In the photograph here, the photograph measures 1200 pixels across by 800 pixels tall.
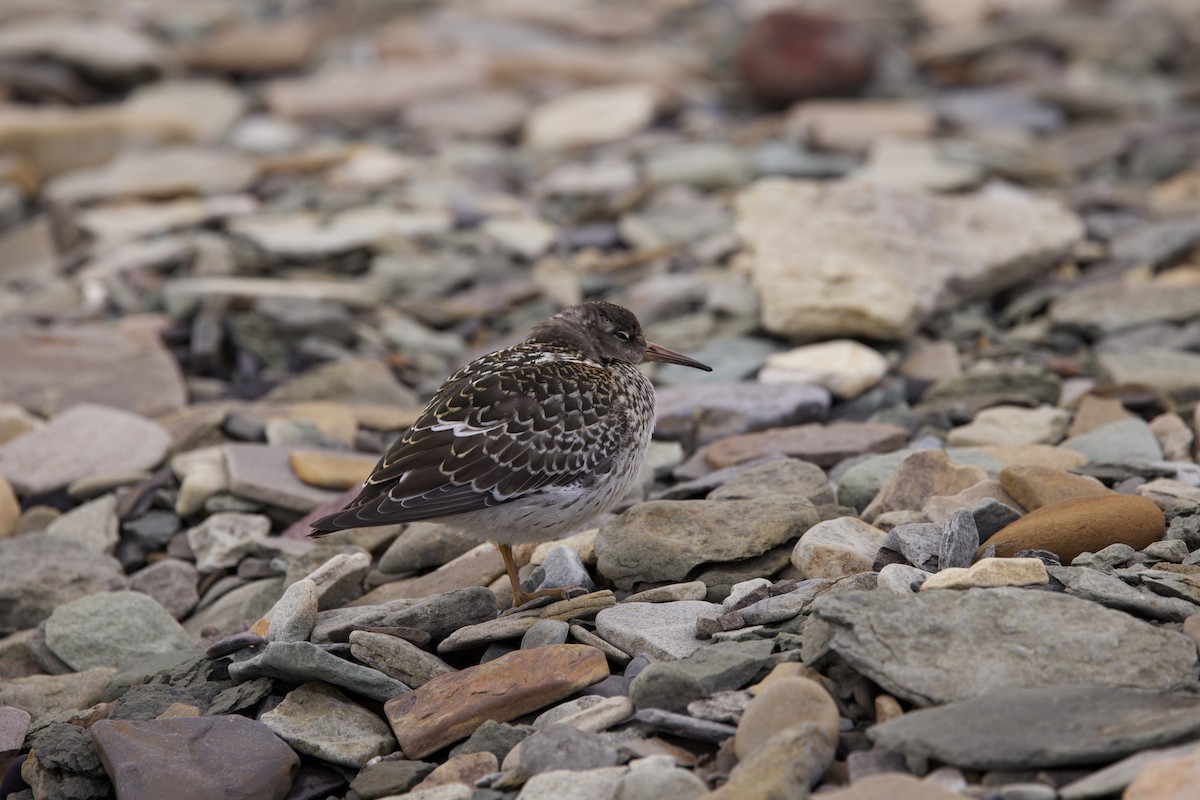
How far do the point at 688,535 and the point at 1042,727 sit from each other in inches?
103

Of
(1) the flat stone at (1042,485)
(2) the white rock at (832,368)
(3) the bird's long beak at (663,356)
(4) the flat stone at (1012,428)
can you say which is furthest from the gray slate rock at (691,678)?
(2) the white rock at (832,368)

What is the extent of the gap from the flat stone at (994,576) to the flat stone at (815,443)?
277 cm

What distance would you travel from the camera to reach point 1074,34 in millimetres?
21062

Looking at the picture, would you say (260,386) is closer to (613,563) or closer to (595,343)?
(595,343)

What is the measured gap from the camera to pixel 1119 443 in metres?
8.56

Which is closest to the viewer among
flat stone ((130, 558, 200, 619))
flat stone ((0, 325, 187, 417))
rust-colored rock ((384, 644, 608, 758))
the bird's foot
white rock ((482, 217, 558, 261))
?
rust-colored rock ((384, 644, 608, 758))

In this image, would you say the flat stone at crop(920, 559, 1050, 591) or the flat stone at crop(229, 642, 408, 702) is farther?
the flat stone at crop(229, 642, 408, 702)

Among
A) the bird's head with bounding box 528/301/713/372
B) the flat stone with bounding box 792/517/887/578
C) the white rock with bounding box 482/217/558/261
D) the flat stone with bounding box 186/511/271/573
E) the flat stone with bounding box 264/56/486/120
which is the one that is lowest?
the flat stone with bounding box 186/511/271/573

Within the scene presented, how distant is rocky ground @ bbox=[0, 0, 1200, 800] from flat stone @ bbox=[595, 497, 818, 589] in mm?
24

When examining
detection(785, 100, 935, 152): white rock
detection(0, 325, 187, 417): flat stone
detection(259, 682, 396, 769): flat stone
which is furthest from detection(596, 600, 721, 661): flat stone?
detection(785, 100, 935, 152): white rock

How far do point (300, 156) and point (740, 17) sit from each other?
1073cm

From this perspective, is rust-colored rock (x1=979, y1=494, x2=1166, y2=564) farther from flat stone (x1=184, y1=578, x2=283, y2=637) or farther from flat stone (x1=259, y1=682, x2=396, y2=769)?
flat stone (x1=184, y1=578, x2=283, y2=637)

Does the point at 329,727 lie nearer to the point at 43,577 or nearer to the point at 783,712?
the point at 783,712

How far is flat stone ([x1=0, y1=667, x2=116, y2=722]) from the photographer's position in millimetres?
7227
